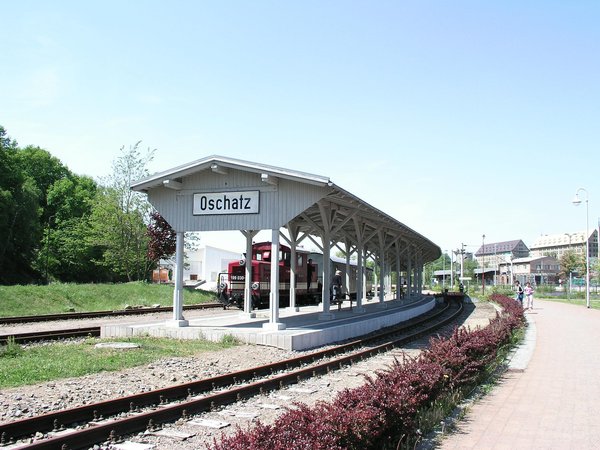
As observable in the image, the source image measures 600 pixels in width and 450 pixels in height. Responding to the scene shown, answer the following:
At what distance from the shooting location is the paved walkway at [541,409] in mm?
5797

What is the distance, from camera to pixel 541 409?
23.9ft

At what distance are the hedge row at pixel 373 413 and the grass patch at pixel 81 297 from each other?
63.8 ft

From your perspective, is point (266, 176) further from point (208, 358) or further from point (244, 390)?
point (244, 390)

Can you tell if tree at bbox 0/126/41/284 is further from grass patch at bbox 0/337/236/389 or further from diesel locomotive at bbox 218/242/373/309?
grass patch at bbox 0/337/236/389

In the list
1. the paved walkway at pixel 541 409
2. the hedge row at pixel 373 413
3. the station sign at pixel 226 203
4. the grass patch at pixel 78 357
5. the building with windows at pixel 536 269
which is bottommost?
the paved walkway at pixel 541 409

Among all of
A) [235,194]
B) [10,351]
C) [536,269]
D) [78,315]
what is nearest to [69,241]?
[78,315]

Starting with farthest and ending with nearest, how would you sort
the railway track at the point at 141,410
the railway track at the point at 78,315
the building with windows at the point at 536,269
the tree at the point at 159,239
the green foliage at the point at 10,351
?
the building with windows at the point at 536,269, the tree at the point at 159,239, the railway track at the point at 78,315, the green foliage at the point at 10,351, the railway track at the point at 141,410

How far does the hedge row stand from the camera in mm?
3949

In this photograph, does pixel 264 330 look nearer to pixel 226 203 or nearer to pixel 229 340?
pixel 229 340

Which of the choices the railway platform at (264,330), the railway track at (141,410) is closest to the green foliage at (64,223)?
the railway platform at (264,330)

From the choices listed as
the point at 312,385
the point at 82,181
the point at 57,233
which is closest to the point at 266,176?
the point at 312,385

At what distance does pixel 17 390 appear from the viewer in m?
7.91

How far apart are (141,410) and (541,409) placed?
5569 millimetres

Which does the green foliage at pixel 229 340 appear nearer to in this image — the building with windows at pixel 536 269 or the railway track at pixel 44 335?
the railway track at pixel 44 335
